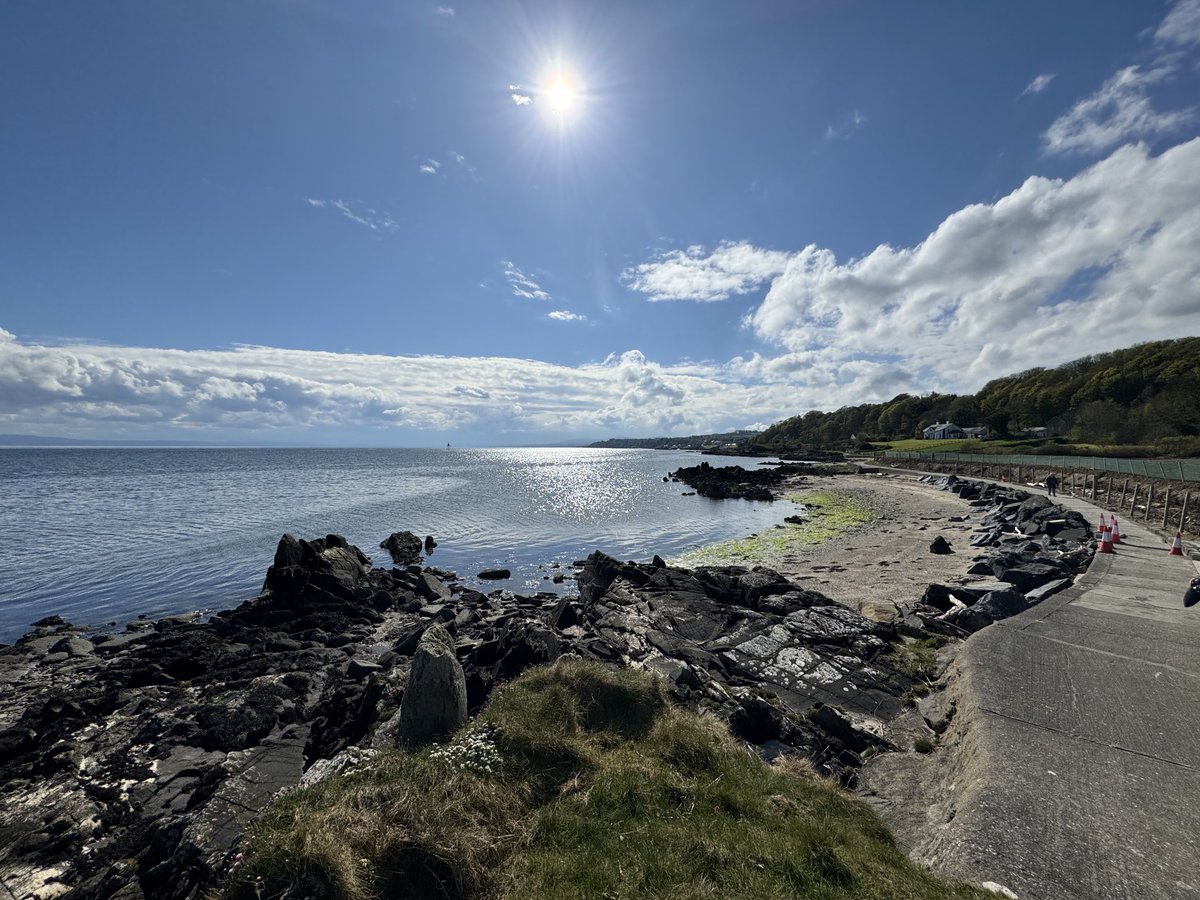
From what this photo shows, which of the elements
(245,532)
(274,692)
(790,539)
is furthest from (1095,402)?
(245,532)

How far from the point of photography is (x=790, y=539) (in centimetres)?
3316

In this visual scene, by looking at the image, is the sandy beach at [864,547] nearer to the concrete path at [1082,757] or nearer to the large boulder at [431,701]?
the concrete path at [1082,757]

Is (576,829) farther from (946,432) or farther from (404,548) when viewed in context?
(946,432)

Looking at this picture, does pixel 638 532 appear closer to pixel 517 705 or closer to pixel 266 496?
pixel 517 705

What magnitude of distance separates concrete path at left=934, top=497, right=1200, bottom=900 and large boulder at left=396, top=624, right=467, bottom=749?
645 cm

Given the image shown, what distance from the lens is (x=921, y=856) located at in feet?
18.0

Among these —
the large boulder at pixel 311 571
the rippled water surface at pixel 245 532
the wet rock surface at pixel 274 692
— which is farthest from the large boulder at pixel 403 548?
the wet rock surface at pixel 274 692

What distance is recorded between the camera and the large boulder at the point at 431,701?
24.2 ft

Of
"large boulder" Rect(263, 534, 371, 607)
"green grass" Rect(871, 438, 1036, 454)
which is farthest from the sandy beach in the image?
"green grass" Rect(871, 438, 1036, 454)

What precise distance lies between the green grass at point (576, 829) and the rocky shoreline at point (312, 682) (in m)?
1.44

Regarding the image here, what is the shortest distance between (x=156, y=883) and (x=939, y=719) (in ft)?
39.2

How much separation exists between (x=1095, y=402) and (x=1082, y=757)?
101m

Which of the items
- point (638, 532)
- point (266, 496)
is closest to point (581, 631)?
point (638, 532)

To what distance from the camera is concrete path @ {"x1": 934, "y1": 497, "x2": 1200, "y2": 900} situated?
4848 mm
